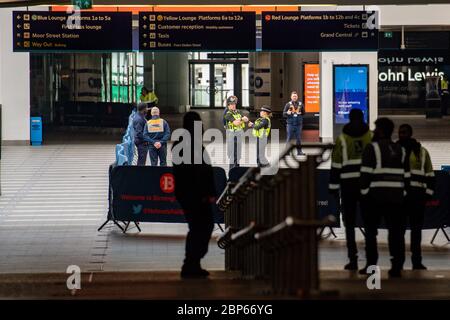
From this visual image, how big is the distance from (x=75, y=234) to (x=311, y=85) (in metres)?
23.4

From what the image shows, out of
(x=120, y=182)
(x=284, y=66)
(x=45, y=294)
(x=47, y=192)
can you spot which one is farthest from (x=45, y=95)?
(x=45, y=294)

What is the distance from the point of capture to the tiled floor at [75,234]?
46.1 feet

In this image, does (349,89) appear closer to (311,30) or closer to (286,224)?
(311,30)

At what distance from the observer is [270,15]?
26.6m

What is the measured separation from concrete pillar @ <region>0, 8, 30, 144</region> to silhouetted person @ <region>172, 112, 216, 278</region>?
72.3 ft

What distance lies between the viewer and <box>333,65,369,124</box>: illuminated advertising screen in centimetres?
3098

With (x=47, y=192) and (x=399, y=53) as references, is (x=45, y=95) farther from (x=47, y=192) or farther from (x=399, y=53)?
(x=47, y=192)

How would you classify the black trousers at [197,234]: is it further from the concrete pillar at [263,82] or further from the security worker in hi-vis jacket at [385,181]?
the concrete pillar at [263,82]

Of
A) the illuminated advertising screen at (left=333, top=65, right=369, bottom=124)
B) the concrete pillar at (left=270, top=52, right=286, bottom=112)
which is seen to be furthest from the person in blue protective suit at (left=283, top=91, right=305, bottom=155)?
the concrete pillar at (left=270, top=52, right=286, bottom=112)

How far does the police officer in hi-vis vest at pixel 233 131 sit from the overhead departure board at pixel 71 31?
441cm

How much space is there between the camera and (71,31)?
87.4 ft

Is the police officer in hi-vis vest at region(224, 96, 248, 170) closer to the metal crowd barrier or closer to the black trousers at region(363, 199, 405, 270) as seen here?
the black trousers at region(363, 199, 405, 270)

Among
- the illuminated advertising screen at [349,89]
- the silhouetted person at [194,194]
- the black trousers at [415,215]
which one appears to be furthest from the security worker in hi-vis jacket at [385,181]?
the illuminated advertising screen at [349,89]
